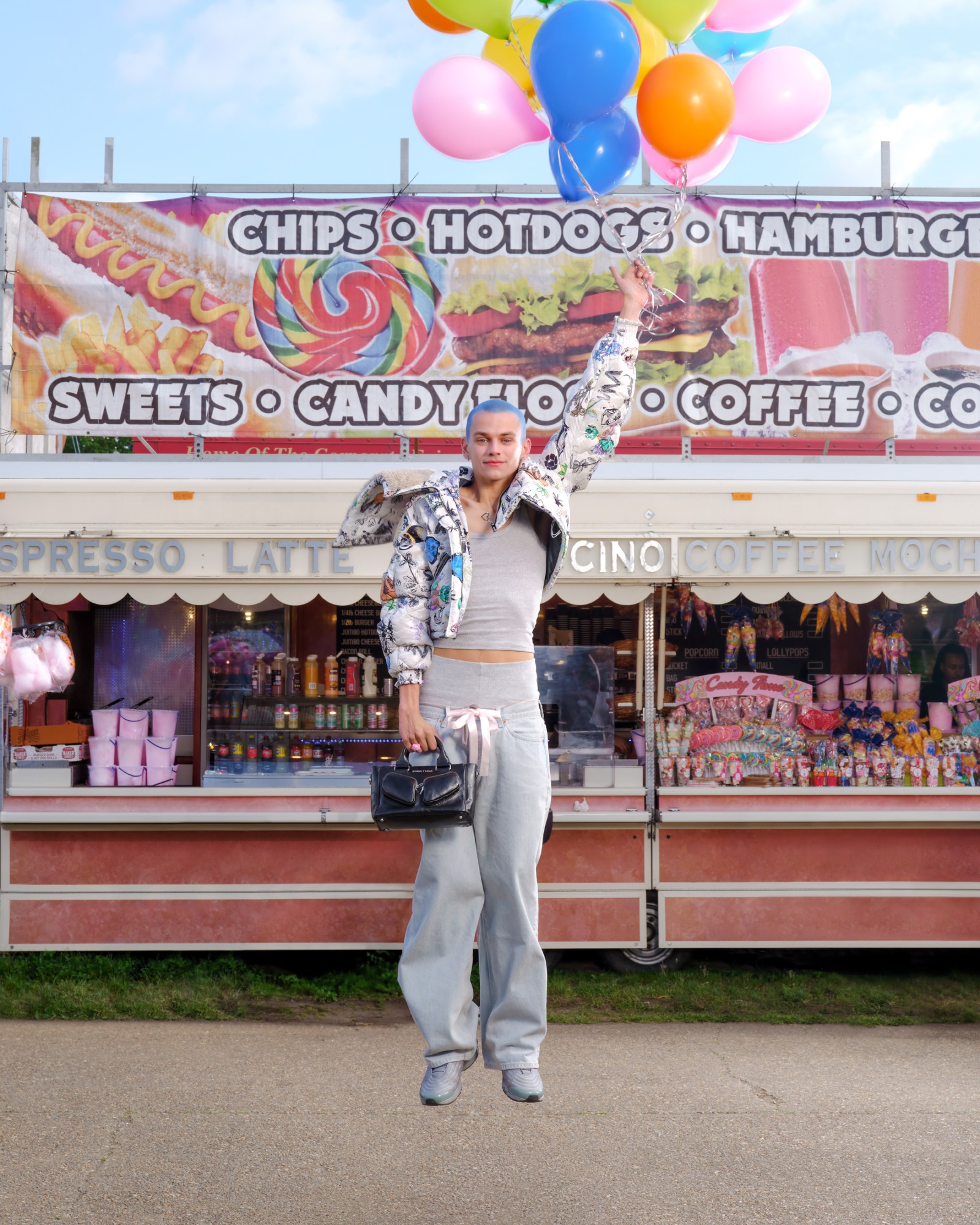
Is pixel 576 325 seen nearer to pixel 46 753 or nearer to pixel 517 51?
pixel 517 51

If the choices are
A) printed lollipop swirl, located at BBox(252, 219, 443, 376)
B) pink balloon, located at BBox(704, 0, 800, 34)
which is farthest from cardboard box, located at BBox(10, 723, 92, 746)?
pink balloon, located at BBox(704, 0, 800, 34)

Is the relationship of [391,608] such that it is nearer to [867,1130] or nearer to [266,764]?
[867,1130]

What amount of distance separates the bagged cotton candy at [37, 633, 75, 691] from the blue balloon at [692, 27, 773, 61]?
11.9 ft

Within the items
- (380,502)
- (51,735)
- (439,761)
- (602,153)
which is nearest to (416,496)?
(380,502)

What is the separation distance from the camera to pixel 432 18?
174 inches

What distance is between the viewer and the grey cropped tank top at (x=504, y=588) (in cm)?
293

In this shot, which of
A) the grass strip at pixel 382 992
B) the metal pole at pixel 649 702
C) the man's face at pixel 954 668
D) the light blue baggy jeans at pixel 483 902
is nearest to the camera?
the light blue baggy jeans at pixel 483 902

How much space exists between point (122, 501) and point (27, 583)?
64cm

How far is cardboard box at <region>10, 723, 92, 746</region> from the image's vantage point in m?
6.50

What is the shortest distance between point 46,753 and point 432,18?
4228 mm

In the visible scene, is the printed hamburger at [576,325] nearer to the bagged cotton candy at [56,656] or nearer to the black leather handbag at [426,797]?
the bagged cotton candy at [56,656]

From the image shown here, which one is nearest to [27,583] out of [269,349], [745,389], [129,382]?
[129,382]

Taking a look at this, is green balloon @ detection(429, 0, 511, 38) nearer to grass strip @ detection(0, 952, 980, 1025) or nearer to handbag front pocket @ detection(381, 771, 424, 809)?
handbag front pocket @ detection(381, 771, 424, 809)

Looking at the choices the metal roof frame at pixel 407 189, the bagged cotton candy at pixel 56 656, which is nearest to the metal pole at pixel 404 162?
the metal roof frame at pixel 407 189
